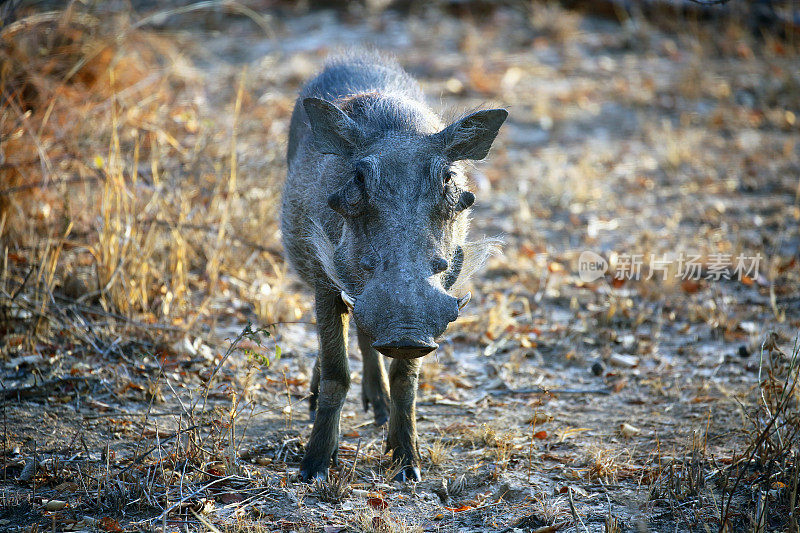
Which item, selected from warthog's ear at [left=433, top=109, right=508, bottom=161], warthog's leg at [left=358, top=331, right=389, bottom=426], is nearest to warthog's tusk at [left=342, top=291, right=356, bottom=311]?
warthog's ear at [left=433, top=109, right=508, bottom=161]

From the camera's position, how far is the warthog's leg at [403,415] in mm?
3146

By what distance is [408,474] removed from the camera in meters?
3.12

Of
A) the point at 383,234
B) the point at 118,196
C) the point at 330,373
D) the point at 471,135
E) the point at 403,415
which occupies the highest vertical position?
the point at 471,135

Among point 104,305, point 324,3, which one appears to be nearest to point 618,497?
point 104,305

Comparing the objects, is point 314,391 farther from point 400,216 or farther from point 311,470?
point 400,216

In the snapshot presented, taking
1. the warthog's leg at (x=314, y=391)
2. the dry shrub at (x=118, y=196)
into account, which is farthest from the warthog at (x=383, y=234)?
the dry shrub at (x=118, y=196)

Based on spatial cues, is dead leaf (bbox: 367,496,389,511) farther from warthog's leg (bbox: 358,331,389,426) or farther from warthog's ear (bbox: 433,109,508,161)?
warthog's ear (bbox: 433,109,508,161)

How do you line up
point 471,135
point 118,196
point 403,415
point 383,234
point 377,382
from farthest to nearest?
point 118,196 → point 377,382 → point 403,415 → point 471,135 → point 383,234

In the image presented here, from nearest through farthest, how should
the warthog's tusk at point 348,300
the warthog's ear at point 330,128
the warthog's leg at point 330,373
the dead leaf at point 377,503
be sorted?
the warthog's tusk at point 348,300
the dead leaf at point 377,503
the warthog's ear at point 330,128
the warthog's leg at point 330,373

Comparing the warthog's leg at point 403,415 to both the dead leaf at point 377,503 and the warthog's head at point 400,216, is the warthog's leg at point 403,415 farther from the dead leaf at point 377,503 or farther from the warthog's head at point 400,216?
the warthog's head at point 400,216

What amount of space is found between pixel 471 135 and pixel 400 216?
0.53m

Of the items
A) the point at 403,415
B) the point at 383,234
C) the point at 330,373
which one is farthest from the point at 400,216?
the point at 403,415

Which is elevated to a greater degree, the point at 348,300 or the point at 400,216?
the point at 400,216

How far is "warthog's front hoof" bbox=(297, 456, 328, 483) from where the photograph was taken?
120 inches
